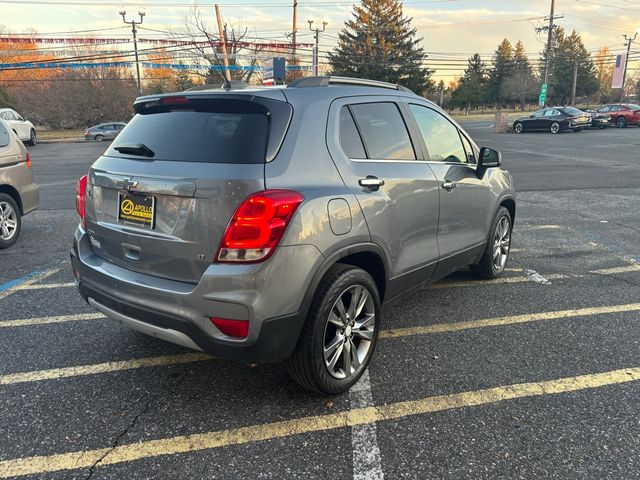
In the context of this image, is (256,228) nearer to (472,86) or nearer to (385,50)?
(385,50)

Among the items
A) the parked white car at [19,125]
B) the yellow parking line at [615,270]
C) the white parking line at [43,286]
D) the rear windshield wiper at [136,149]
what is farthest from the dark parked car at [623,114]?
the rear windshield wiper at [136,149]

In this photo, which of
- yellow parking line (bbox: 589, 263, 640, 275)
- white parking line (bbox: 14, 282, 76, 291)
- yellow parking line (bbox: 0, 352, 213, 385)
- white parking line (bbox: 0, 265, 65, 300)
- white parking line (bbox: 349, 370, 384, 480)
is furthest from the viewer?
yellow parking line (bbox: 589, 263, 640, 275)

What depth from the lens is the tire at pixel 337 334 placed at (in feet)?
8.66

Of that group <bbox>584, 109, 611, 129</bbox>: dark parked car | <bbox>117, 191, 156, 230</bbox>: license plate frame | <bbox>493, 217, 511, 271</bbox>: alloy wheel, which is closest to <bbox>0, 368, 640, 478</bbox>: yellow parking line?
<bbox>117, 191, 156, 230</bbox>: license plate frame

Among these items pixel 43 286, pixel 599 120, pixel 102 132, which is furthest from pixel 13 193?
pixel 599 120

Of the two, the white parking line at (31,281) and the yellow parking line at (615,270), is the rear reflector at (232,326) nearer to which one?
the white parking line at (31,281)

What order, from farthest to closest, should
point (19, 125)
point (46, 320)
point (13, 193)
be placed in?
1. point (19, 125)
2. point (13, 193)
3. point (46, 320)

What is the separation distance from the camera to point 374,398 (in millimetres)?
2914

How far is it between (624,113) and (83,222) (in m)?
37.3

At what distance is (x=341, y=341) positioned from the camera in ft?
9.43

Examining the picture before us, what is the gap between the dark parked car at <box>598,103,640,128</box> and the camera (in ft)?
105

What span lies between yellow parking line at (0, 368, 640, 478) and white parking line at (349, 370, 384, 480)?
0.18ft

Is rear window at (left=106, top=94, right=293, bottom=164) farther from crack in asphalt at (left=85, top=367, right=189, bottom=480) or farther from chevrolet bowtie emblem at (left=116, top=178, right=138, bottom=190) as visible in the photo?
crack in asphalt at (left=85, top=367, right=189, bottom=480)

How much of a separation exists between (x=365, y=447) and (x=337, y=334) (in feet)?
2.10
